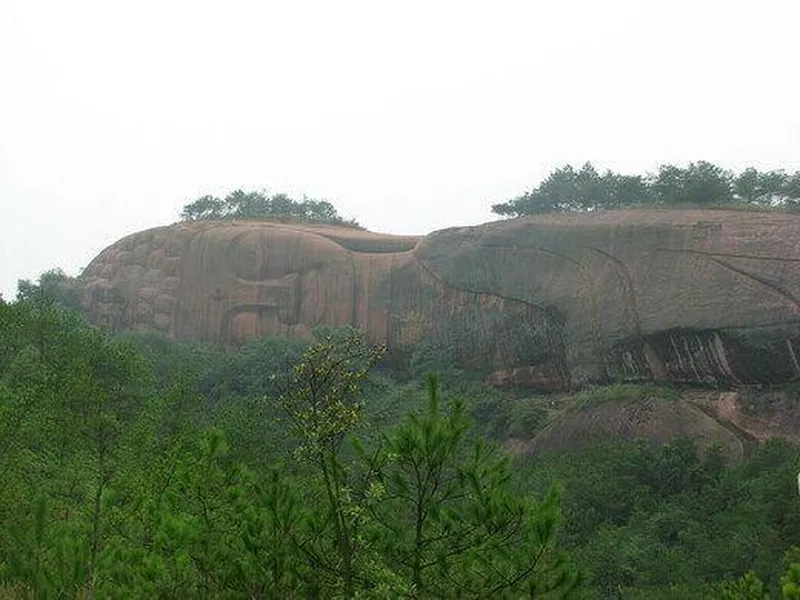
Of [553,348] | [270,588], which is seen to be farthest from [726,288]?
[270,588]

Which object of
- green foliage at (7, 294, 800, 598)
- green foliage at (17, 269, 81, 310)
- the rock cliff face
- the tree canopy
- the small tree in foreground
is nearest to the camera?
the small tree in foreground

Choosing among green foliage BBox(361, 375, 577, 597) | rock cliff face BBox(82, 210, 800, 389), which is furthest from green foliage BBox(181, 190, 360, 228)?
green foliage BBox(361, 375, 577, 597)

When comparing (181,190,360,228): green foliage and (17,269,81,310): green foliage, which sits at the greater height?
(181,190,360,228): green foliage

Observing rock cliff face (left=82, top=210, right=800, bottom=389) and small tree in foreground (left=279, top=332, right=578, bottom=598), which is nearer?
small tree in foreground (left=279, top=332, right=578, bottom=598)

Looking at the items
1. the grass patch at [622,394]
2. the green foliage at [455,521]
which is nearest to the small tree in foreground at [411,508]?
the green foliage at [455,521]

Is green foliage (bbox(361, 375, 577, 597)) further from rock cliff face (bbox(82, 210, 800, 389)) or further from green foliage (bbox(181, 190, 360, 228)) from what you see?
green foliage (bbox(181, 190, 360, 228))

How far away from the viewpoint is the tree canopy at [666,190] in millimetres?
24641

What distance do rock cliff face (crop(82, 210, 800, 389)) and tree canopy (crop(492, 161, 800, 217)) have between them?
1.95 metres

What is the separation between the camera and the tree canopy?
970 inches

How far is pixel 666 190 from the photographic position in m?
25.8

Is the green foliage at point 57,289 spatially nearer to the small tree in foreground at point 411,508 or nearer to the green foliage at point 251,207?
the green foliage at point 251,207

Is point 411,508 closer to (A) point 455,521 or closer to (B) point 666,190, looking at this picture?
(A) point 455,521

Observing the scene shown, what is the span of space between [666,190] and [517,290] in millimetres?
5488

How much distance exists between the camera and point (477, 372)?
26797 millimetres
